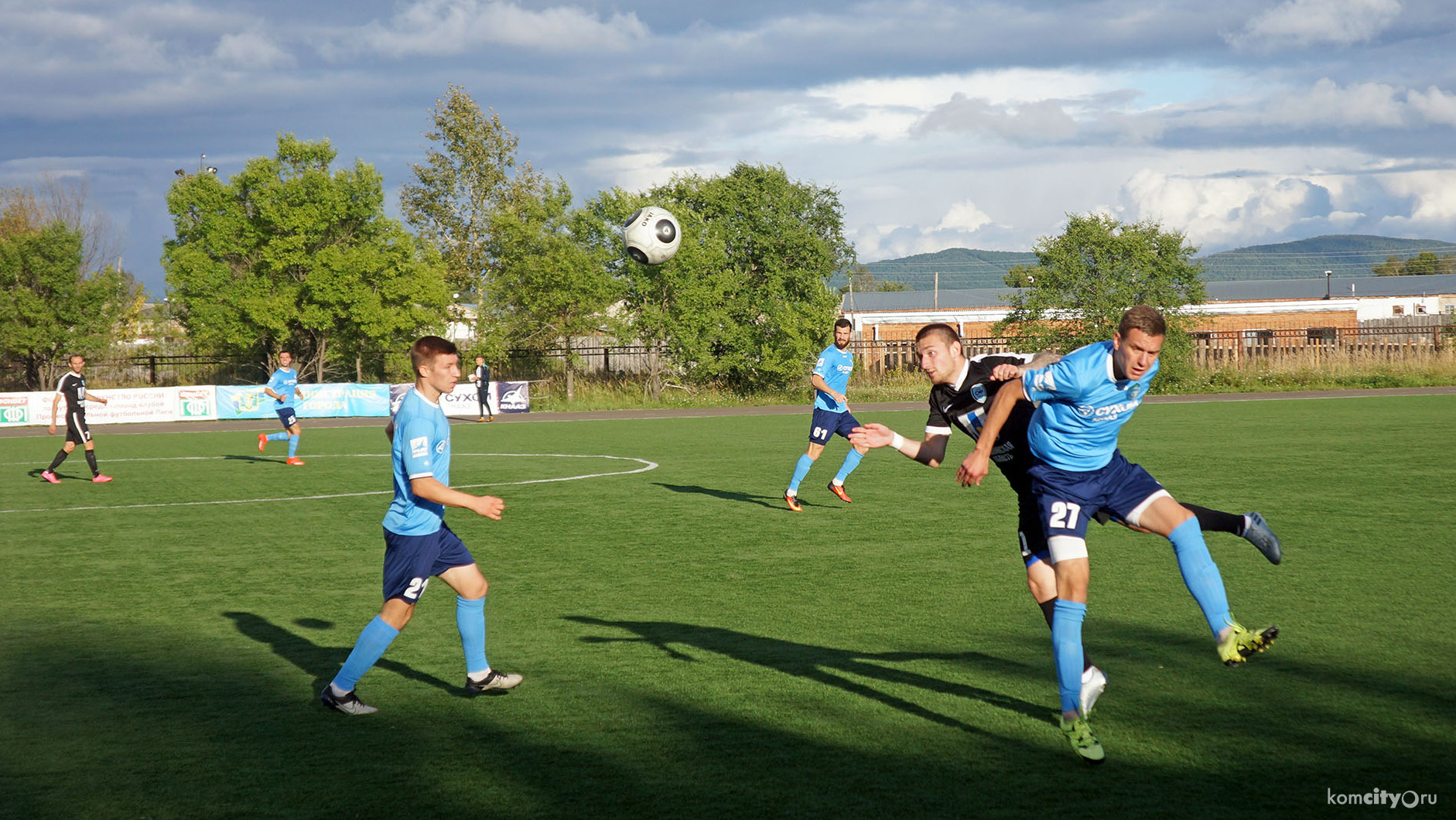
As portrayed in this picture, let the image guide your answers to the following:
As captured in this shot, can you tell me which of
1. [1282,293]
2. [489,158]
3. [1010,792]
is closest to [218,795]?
[1010,792]

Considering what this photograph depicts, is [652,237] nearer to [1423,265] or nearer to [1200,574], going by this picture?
[1200,574]

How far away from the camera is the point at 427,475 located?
548 centimetres

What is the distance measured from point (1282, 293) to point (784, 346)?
257 feet

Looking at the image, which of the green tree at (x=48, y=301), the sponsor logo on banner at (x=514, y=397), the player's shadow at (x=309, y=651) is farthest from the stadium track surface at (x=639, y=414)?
the player's shadow at (x=309, y=651)

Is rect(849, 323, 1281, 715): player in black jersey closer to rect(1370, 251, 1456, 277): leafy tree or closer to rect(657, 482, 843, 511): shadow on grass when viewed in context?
rect(657, 482, 843, 511): shadow on grass

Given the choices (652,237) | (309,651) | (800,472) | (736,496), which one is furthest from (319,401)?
(309,651)

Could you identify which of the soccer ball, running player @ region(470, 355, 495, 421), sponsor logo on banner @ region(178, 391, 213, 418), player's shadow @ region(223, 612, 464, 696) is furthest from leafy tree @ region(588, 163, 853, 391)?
player's shadow @ region(223, 612, 464, 696)

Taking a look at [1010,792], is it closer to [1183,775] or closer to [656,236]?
[1183,775]

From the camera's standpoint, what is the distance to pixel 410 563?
5578 millimetres

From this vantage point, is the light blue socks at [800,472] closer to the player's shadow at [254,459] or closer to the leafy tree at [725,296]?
the player's shadow at [254,459]

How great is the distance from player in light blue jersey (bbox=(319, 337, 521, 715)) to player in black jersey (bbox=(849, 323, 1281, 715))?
225 cm

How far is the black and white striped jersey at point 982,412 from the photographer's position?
5734 millimetres

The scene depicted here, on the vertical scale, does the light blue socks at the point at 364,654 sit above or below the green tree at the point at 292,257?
below

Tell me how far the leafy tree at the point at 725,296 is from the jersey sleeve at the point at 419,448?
111ft
